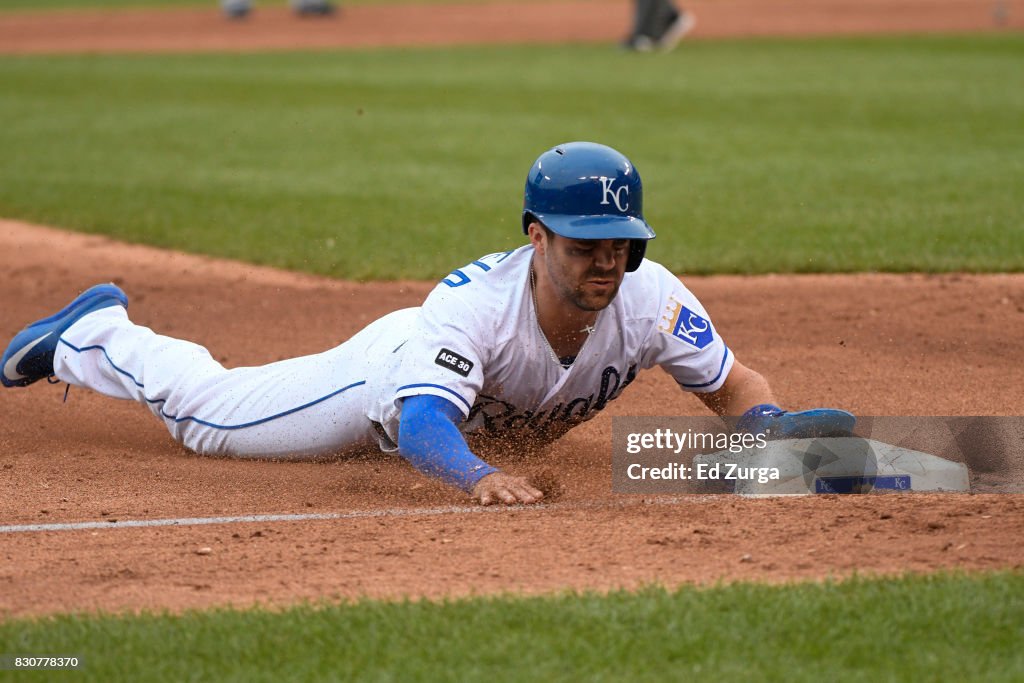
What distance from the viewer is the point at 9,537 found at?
168 inches

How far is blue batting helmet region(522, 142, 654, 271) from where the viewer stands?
172 inches

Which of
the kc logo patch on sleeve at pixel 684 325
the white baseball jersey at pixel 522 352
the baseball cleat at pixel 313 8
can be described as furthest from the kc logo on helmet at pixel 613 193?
the baseball cleat at pixel 313 8

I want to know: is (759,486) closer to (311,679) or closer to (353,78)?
(311,679)

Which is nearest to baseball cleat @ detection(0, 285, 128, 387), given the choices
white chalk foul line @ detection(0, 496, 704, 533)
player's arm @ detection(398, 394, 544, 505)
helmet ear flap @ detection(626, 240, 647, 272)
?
white chalk foul line @ detection(0, 496, 704, 533)

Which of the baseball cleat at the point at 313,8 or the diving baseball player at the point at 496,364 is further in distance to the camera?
the baseball cleat at the point at 313,8


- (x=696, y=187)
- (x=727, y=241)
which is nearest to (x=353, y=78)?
(x=696, y=187)

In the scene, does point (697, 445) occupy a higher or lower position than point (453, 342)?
lower

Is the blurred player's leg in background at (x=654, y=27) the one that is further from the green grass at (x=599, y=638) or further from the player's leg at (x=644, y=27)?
the green grass at (x=599, y=638)

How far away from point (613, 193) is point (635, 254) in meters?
0.25

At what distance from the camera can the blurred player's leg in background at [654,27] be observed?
23.1m

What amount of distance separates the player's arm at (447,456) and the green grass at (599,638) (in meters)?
0.74

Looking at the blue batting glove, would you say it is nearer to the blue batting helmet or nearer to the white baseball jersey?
the white baseball jersey

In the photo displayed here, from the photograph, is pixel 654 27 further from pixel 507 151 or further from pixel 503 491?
pixel 503 491

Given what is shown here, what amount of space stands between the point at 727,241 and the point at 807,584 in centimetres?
592
